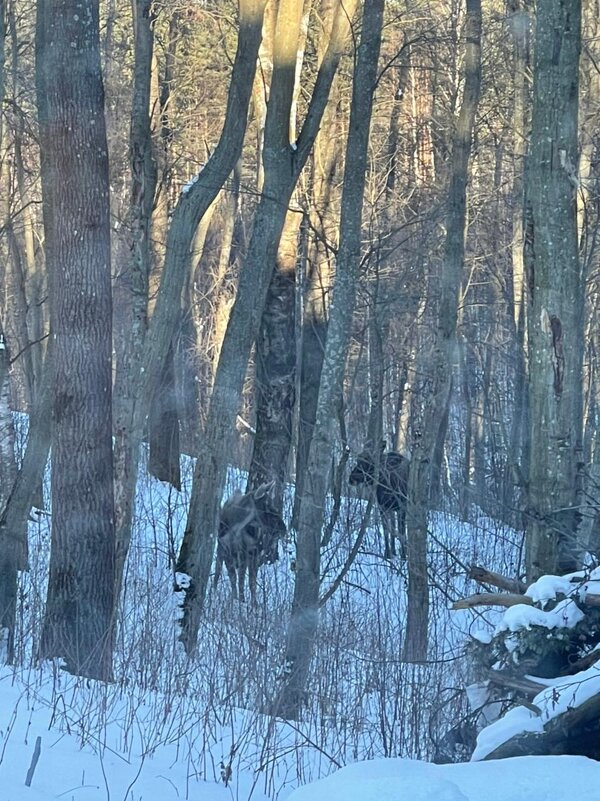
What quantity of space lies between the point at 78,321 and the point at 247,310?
8.49ft

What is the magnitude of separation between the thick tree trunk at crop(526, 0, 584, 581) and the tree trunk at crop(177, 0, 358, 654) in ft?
11.9

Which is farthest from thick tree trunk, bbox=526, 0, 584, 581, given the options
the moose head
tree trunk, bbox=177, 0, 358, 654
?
the moose head

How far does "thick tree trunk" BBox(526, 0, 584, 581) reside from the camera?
22.6 ft

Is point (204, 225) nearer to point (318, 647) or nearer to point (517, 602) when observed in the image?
point (318, 647)

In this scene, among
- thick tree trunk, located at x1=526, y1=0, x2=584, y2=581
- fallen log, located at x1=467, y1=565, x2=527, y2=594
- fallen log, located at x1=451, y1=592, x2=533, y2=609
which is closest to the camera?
fallen log, located at x1=451, y1=592, x2=533, y2=609

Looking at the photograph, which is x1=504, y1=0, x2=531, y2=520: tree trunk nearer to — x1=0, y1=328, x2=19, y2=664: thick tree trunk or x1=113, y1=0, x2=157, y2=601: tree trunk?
x1=113, y1=0, x2=157, y2=601: tree trunk

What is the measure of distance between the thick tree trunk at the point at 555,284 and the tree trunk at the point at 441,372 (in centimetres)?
276

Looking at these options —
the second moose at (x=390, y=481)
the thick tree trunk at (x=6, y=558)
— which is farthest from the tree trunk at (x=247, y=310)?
the second moose at (x=390, y=481)

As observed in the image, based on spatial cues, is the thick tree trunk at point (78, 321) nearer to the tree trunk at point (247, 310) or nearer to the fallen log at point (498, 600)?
the tree trunk at point (247, 310)

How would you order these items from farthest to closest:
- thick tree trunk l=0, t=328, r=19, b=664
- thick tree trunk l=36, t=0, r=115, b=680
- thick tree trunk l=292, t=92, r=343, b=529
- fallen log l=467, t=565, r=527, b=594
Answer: thick tree trunk l=292, t=92, r=343, b=529 → thick tree trunk l=0, t=328, r=19, b=664 → thick tree trunk l=36, t=0, r=115, b=680 → fallen log l=467, t=565, r=527, b=594

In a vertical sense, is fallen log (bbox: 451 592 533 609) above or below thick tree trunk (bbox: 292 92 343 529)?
below

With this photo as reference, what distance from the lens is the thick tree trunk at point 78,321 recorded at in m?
7.89

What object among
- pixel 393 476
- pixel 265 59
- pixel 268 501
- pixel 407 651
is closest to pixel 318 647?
pixel 407 651

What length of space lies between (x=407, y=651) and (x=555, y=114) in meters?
4.96
